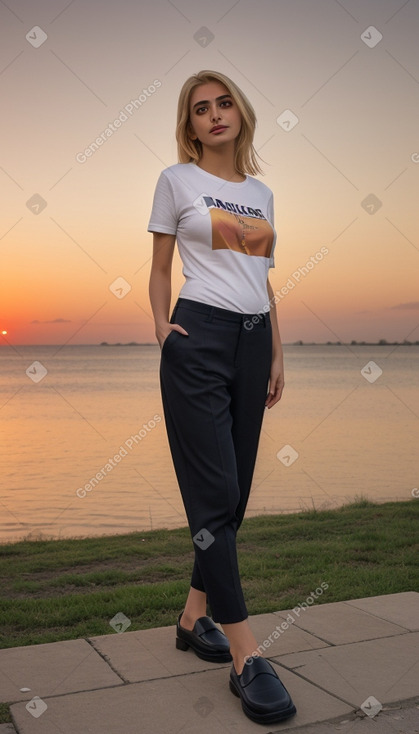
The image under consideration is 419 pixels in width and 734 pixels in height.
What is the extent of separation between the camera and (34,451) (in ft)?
44.8

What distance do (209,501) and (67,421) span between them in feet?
58.0

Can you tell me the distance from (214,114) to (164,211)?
37 centimetres

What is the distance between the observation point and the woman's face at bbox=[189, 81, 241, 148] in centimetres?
260

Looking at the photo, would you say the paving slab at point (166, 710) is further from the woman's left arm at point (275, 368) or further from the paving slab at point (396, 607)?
the woman's left arm at point (275, 368)

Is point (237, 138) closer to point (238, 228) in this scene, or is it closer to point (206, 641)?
point (238, 228)

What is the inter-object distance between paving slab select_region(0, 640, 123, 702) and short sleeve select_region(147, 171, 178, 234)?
1448 mm

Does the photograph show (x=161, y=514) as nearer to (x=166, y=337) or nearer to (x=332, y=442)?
(x=166, y=337)

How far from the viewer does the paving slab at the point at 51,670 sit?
8.08ft

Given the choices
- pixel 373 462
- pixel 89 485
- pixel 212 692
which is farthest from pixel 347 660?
pixel 373 462

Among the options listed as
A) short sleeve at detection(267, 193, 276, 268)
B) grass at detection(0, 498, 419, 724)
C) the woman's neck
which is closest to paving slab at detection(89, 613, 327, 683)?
grass at detection(0, 498, 419, 724)

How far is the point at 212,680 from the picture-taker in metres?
2.54

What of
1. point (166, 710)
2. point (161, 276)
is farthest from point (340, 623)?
point (161, 276)

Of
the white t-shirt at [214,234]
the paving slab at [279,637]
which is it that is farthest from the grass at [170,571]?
the white t-shirt at [214,234]

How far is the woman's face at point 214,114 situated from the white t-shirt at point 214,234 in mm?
119
